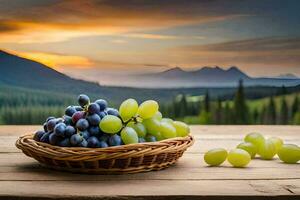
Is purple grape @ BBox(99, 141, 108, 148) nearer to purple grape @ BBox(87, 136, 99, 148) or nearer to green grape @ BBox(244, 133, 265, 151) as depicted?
purple grape @ BBox(87, 136, 99, 148)

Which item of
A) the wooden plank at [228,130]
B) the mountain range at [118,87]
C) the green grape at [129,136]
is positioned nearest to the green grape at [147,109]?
the green grape at [129,136]

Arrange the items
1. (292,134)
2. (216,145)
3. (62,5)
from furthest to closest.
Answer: (62,5)
(292,134)
(216,145)

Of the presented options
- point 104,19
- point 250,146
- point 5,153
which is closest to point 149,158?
point 250,146

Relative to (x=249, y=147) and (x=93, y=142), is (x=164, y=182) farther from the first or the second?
(x=249, y=147)

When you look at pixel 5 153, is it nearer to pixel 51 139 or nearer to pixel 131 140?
pixel 51 139

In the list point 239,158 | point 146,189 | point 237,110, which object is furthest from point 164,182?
point 237,110

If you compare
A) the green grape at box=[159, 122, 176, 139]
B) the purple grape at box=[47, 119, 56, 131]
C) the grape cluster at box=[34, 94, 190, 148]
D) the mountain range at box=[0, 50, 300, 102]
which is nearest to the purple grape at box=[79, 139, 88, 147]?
the grape cluster at box=[34, 94, 190, 148]
